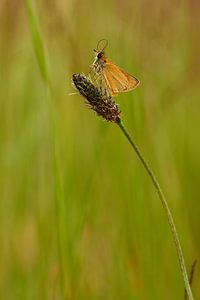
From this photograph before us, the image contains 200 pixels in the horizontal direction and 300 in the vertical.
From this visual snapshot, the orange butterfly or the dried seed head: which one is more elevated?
the orange butterfly

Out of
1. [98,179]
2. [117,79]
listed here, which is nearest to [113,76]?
[117,79]

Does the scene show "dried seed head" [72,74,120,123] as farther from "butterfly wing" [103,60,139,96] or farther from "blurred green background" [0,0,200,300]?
"blurred green background" [0,0,200,300]

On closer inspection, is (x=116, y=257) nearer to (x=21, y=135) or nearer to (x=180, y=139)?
(x=180, y=139)

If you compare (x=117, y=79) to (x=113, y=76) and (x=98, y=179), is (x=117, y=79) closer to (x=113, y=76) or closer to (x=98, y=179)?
(x=113, y=76)

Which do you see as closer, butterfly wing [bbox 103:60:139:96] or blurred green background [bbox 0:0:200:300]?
butterfly wing [bbox 103:60:139:96]

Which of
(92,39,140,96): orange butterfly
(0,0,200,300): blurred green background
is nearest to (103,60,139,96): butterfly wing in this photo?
(92,39,140,96): orange butterfly
